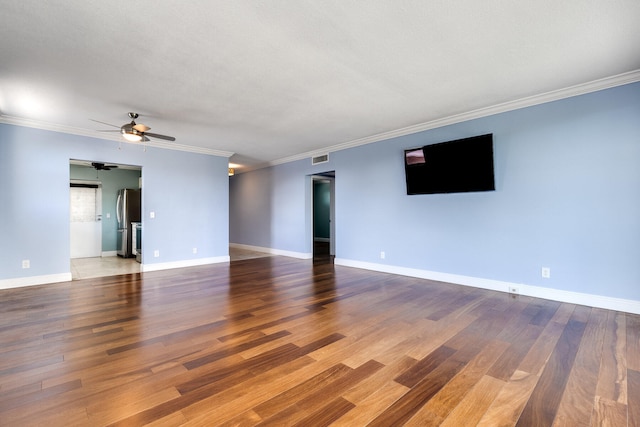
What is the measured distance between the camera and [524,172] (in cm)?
393

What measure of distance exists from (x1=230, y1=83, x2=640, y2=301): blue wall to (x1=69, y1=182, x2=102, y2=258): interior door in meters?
7.11

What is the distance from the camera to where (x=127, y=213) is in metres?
7.71

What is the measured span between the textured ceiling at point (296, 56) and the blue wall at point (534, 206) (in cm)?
46

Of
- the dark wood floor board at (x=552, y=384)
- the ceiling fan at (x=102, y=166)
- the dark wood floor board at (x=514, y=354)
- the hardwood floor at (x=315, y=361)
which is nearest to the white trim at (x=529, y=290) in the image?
the hardwood floor at (x=315, y=361)

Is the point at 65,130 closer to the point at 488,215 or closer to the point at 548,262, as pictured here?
the point at 488,215

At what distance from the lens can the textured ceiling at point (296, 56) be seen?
2164mm

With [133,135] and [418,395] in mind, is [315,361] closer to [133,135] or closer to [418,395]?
[418,395]

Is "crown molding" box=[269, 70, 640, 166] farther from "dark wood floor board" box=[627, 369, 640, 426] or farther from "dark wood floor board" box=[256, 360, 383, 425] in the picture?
"dark wood floor board" box=[256, 360, 383, 425]

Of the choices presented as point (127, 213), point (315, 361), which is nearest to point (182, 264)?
point (127, 213)

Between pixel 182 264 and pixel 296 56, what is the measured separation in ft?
16.8

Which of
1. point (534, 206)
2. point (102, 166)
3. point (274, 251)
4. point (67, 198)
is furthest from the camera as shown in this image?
point (274, 251)

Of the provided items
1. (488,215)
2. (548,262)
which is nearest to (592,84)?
(488,215)

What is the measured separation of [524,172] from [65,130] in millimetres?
7180

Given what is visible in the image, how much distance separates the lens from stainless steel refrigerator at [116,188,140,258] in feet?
25.3
